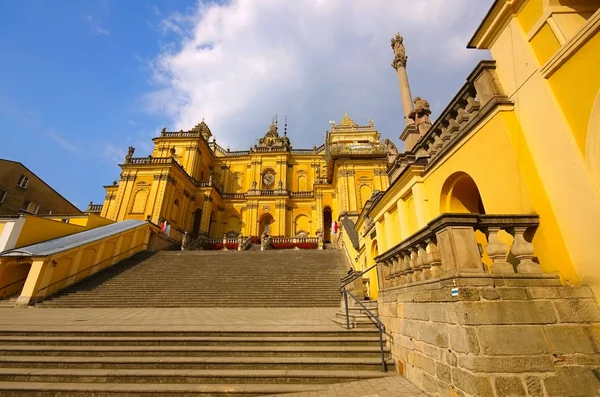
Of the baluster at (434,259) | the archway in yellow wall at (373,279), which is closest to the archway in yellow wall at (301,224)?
the archway in yellow wall at (373,279)

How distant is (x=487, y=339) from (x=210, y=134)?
4490 cm

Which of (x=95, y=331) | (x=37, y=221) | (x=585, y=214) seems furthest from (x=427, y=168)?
(x=37, y=221)

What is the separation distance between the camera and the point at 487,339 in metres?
2.53

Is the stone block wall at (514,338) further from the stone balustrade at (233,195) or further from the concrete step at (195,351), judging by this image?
the stone balustrade at (233,195)

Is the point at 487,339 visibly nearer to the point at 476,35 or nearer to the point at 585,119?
the point at 585,119

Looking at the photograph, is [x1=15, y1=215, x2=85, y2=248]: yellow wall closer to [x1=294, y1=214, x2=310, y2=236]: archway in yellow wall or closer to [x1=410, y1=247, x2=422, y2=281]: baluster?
[x1=410, y1=247, x2=422, y2=281]: baluster

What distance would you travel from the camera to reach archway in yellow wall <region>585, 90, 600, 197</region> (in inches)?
115

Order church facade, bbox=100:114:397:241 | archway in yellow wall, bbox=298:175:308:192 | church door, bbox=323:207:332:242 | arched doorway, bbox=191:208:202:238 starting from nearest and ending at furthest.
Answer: church facade, bbox=100:114:397:241 → arched doorway, bbox=191:208:202:238 → church door, bbox=323:207:332:242 → archway in yellow wall, bbox=298:175:308:192

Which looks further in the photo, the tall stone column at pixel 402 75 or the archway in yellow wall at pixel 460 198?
the tall stone column at pixel 402 75

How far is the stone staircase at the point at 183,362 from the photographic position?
163 inches

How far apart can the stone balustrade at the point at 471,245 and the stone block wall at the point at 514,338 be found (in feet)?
0.46

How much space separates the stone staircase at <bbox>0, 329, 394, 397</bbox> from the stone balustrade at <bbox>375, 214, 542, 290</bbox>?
2.36 m

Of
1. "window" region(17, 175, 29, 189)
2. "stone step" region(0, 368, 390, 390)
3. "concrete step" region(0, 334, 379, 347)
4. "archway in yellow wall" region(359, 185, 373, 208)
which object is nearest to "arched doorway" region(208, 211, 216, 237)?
"window" region(17, 175, 29, 189)

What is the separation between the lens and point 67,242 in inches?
558
